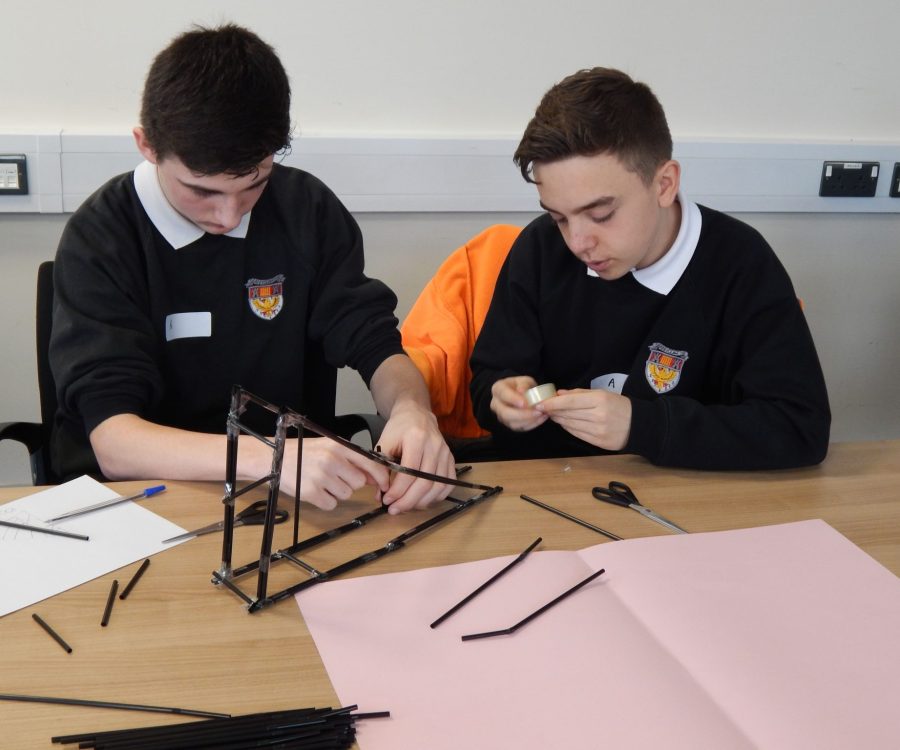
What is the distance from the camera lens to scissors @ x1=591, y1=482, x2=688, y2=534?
3.70ft

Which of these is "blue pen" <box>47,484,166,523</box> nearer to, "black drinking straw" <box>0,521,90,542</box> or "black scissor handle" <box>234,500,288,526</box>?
"black drinking straw" <box>0,521,90,542</box>

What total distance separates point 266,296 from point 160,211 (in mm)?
229

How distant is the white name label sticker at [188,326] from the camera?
4.76ft

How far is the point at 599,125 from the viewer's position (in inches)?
52.6

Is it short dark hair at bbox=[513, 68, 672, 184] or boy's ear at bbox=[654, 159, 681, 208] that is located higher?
short dark hair at bbox=[513, 68, 672, 184]

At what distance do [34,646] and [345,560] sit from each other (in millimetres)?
330

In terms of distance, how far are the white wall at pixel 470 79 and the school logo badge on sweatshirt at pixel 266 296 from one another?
750 millimetres

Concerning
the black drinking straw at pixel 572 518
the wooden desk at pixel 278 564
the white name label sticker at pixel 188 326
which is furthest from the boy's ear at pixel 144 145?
the black drinking straw at pixel 572 518

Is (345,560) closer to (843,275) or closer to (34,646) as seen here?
(34,646)

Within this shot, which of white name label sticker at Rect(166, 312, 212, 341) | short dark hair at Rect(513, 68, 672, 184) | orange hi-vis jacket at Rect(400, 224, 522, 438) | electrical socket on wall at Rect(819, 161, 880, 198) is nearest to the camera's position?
short dark hair at Rect(513, 68, 672, 184)

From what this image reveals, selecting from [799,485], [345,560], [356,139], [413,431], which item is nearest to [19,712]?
[345,560]

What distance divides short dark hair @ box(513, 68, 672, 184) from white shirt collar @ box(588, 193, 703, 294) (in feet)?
0.43

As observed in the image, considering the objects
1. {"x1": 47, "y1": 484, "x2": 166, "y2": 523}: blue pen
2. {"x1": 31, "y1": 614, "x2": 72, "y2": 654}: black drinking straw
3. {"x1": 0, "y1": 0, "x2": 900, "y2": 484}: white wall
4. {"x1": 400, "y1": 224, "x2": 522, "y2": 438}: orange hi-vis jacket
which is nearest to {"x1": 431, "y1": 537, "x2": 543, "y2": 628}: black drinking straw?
{"x1": 31, "y1": 614, "x2": 72, "y2": 654}: black drinking straw

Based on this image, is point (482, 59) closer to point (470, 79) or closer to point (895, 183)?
point (470, 79)
